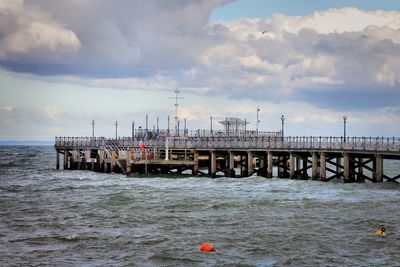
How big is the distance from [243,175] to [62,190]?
22221mm

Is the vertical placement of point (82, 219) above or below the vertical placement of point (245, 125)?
below

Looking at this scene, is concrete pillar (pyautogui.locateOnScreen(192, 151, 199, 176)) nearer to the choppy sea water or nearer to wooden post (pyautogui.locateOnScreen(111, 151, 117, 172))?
wooden post (pyautogui.locateOnScreen(111, 151, 117, 172))

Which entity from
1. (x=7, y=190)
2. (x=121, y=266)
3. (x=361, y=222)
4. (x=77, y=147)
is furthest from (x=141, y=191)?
(x=77, y=147)

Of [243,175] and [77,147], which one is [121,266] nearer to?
[243,175]

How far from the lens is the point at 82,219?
1587 inches

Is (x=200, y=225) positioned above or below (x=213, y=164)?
below

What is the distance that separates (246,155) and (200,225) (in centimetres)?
4069

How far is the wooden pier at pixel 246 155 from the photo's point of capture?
6106 centimetres

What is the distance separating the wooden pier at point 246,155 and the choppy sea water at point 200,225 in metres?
3.21

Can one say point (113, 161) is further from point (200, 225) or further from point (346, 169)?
point (200, 225)

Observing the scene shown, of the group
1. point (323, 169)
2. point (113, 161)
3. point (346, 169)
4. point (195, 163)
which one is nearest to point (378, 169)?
point (346, 169)

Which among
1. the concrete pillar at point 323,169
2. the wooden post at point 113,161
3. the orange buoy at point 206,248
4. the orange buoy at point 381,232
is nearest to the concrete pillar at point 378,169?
the concrete pillar at point 323,169

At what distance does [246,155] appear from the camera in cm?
7788

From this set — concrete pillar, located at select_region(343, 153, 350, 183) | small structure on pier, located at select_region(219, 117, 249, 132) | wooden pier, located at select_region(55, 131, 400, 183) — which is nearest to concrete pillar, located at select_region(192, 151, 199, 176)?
wooden pier, located at select_region(55, 131, 400, 183)
